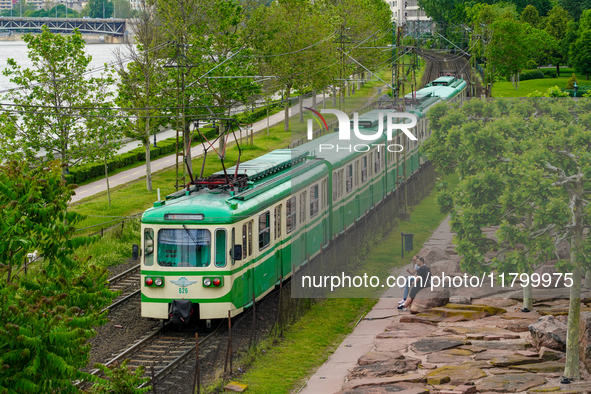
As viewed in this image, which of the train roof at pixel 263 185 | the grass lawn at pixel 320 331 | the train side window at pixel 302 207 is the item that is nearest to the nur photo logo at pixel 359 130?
the train roof at pixel 263 185

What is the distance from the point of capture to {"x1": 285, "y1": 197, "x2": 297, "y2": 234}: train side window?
2152 centimetres

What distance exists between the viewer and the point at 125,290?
76.2 ft

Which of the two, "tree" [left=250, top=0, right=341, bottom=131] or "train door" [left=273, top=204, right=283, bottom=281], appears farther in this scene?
"tree" [left=250, top=0, right=341, bottom=131]

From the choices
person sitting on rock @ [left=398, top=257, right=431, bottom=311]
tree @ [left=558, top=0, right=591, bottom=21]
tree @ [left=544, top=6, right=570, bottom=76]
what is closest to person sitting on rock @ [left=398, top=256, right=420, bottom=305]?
person sitting on rock @ [left=398, top=257, right=431, bottom=311]

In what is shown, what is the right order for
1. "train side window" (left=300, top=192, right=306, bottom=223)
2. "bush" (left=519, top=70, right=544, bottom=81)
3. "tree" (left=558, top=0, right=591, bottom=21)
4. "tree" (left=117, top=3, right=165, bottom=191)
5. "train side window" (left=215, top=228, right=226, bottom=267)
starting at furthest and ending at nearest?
"tree" (left=558, top=0, right=591, bottom=21), "bush" (left=519, top=70, right=544, bottom=81), "tree" (left=117, top=3, right=165, bottom=191), "train side window" (left=300, top=192, right=306, bottom=223), "train side window" (left=215, top=228, right=226, bottom=267)

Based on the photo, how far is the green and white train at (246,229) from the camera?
1817 cm

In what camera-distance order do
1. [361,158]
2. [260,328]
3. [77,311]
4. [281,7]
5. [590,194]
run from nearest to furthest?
Result: [77,311] < [590,194] < [260,328] < [361,158] < [281,7]

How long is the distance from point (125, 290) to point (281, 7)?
3643 cm

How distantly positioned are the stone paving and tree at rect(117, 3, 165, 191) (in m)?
21.8

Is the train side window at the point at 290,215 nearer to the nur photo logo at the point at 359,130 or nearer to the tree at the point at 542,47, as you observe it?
the nur photo logo at the point at 359,130

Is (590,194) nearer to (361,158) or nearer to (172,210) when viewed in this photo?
(172,210)

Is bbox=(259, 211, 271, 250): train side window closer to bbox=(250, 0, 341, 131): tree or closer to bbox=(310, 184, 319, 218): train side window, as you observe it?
bbox=(310, 184, 319, 218): train side window

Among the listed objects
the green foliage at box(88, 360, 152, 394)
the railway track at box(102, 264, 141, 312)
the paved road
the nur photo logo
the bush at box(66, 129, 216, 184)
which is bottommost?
the paved road

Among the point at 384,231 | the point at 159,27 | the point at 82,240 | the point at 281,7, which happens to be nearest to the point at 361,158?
the point at 384,231
